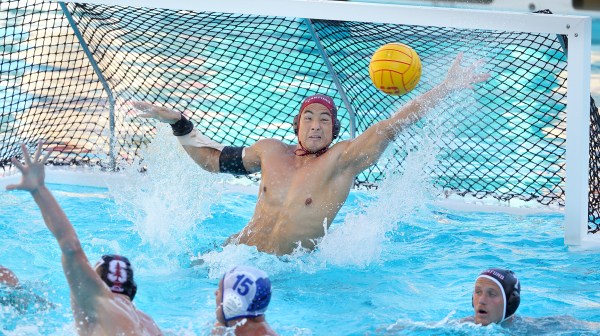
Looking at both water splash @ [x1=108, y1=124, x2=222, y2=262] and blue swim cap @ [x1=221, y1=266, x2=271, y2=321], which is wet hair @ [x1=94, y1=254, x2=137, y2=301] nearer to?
blue swim cap @ [x1=221, y1=266, x2=271, y2=321]

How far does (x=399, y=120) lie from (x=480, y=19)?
0.71 meters

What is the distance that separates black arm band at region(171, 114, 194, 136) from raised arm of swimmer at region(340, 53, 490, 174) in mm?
1009

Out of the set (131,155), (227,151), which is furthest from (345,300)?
(131,155)

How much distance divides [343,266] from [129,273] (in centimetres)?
208

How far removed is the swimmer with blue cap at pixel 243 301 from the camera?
356 centimetres

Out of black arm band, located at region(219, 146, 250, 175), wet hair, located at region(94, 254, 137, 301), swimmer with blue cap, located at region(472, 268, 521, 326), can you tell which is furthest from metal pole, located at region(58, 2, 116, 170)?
swimmer with blue cap, located at region(472, 268, 521, 326)

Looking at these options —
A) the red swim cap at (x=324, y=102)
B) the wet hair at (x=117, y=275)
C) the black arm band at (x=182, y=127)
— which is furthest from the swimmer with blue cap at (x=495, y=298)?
the black arm band at (x=182, y=127)

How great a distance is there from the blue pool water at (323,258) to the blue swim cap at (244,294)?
640 millimetres

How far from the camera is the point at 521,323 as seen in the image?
14.7ft

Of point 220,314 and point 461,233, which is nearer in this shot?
point 220,314

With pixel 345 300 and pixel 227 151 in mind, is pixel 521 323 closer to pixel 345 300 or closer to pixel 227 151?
pixel 345 300

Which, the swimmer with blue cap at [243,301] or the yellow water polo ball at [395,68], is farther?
the yellow water polo ball at [395,68]

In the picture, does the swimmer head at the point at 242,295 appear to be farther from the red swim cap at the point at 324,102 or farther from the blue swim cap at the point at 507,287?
the red swim cap at the point at 324,102

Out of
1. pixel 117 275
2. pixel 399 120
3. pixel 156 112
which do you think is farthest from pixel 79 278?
pixel 399 120
